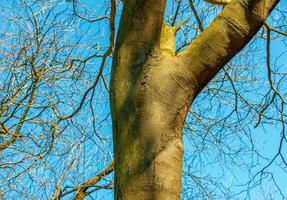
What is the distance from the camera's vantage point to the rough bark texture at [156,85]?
6.29 ft

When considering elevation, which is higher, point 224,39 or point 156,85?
point 224,39

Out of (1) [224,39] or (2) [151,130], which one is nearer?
(2) [151,130]

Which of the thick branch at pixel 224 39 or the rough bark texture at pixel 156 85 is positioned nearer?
the rough bark texture at pixel 156 85

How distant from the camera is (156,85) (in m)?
2.10

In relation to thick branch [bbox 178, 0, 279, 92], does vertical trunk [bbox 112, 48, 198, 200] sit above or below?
below

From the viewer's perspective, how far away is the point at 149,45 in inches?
88.6

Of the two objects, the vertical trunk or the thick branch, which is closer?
the vertical trunk

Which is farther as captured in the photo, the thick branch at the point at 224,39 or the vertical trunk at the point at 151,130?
the thick branch at the point at 224,39

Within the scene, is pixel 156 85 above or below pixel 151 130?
above

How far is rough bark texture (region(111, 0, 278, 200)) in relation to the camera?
1.92 meters

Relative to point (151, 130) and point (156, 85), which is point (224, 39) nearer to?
point (156, 85)

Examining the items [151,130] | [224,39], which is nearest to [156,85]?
[151,130]

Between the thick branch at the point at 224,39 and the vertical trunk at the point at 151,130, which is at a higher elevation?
the thick branch at the point at 224,39

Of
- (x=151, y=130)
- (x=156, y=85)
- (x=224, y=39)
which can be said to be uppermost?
(x=224, y=39)
